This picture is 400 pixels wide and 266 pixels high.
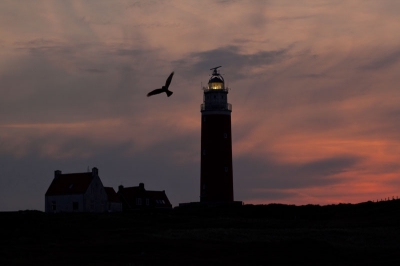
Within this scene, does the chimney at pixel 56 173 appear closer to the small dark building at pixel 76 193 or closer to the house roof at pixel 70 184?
the house roof at pixel 70 184

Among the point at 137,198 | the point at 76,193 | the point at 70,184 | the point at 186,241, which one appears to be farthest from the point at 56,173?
the point at 186,241

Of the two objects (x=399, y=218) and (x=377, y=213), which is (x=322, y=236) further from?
(x=377, y=213)

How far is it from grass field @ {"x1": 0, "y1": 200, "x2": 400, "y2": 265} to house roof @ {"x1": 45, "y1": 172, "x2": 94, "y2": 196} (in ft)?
45.0

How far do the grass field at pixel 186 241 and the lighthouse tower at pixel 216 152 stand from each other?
15.6 m

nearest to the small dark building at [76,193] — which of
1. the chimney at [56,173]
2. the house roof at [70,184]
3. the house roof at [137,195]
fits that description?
the house roof at [70,184]

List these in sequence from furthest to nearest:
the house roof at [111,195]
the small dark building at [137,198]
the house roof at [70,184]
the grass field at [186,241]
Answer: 1. the small dark building at [137,198]
2. the house roof at [111,195]
3. the house roof at [70,184]
4. the grass field at [186,241]

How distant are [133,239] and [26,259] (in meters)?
11.0

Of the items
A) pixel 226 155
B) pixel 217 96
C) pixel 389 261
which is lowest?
pixel 389 261

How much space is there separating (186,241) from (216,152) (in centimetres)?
4117

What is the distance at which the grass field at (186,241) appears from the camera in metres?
48.1

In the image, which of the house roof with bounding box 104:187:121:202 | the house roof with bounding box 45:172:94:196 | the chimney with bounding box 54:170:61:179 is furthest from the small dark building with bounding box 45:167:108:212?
the house roof with bounding box 104:187:121:202

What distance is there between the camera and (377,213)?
82.1 metres

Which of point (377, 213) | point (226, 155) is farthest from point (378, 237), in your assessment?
point (226, 155)

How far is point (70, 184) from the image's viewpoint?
93.1 m
